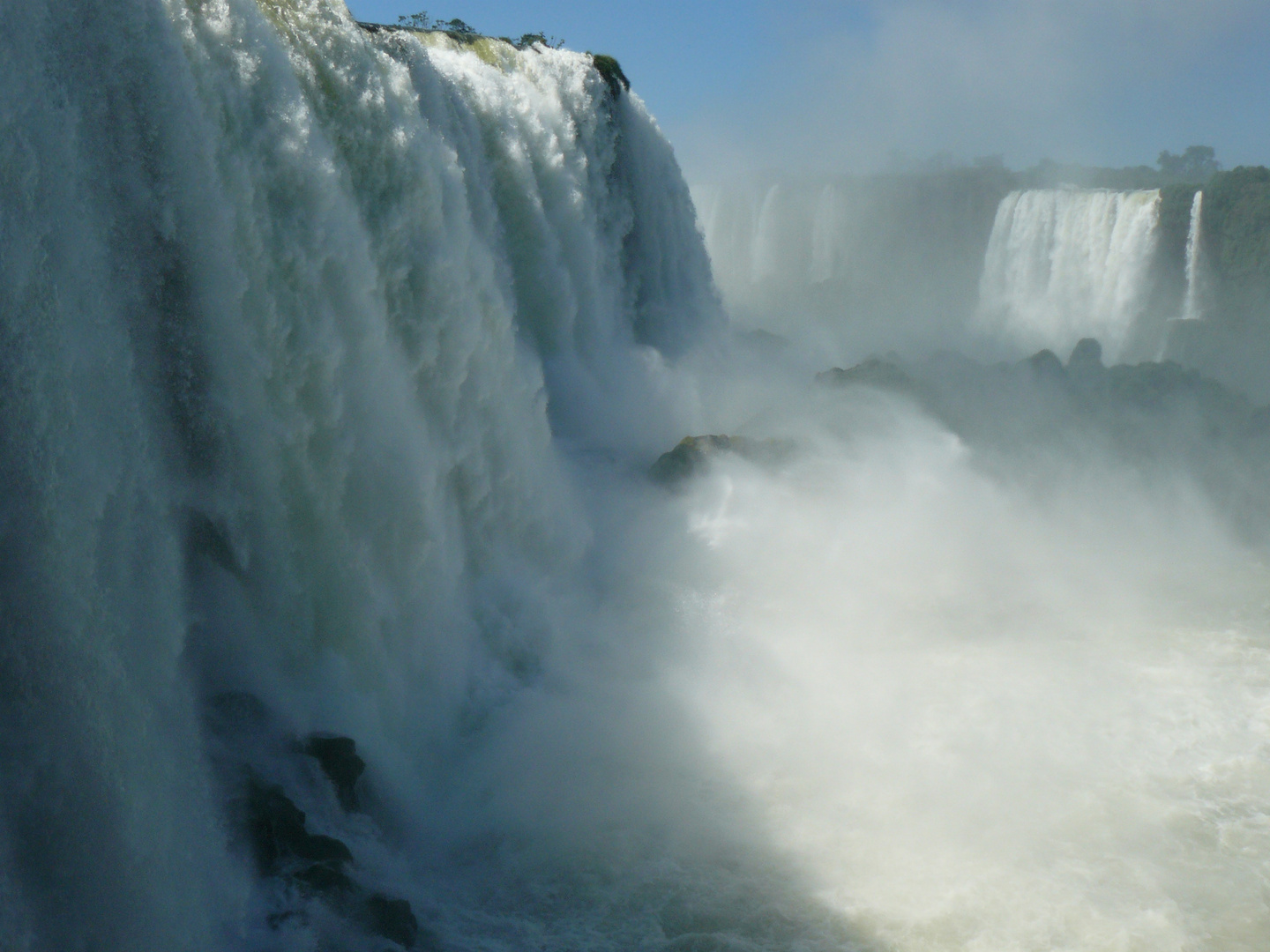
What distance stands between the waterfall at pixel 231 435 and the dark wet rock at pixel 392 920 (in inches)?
24.5

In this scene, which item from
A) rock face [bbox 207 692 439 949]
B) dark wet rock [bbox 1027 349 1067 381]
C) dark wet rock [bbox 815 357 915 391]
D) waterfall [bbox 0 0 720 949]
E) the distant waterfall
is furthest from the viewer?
the distant waterfall

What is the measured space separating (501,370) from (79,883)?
6.16 m

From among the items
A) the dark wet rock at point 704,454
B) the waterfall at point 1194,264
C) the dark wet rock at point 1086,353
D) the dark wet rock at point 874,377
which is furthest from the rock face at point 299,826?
the waterfall at point 1194,264

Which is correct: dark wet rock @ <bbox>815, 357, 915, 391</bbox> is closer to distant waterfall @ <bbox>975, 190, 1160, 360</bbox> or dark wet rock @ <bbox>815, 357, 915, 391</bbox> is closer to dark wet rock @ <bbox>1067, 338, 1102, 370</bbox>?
dark wet rock @ <bbox>1067, 338, 1102, 370</bbox>

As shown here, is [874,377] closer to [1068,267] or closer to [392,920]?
[1068,267]

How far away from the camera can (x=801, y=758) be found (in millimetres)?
7270

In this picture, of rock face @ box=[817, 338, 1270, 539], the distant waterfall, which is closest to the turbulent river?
rock face @ box=[817, 338, 1270, 539]

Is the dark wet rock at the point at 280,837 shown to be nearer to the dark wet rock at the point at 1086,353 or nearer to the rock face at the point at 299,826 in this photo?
the rock face at the point at 299,826

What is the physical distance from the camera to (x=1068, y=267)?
918 inches

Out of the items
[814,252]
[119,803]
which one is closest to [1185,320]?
[814,252]

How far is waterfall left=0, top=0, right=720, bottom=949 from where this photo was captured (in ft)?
13.3

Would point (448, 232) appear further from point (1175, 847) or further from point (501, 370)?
point (1175, 847)

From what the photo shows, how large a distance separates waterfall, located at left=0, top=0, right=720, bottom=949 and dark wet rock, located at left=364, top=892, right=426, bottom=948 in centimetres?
62

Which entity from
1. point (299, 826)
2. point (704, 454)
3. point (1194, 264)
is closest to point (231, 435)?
point (299, 826)
